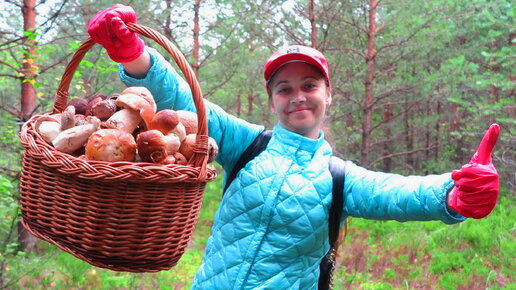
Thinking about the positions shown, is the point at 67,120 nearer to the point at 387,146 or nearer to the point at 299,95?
the point at 299,95

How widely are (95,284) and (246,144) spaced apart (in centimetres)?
327

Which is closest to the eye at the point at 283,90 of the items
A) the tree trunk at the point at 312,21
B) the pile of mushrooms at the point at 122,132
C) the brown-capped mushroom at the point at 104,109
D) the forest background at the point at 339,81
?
the pile of mushrooms at the point at 122,132

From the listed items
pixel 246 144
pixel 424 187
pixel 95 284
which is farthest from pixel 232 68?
pixel 424 187

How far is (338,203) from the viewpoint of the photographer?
172 cm

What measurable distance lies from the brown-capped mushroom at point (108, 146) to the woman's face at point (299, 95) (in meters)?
0.82

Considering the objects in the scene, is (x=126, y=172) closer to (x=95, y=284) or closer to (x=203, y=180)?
(x=203, y=180)

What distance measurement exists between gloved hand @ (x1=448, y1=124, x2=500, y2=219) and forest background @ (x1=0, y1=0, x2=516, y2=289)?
3342 millimetres

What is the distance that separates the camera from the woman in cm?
147

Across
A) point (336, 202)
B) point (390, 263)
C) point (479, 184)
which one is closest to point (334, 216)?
point (336, 202)

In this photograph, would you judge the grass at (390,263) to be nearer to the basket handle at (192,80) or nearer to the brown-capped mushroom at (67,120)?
the brown-capped mushroom at (67,120)

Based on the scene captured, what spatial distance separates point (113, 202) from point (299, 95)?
0.98 meters

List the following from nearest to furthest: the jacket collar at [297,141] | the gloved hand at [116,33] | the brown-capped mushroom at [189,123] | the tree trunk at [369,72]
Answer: the gloved hand at [116,33]
the brown-capped mushroom at [189,123]
the jacket collar at [297,141]
the tree trunk at [369,72]

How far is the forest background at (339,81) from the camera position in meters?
4.33

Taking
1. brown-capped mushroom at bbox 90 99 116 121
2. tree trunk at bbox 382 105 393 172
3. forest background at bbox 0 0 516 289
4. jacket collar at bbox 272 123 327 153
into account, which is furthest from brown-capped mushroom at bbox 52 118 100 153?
tree trunk at bbox 382 105 393 172
